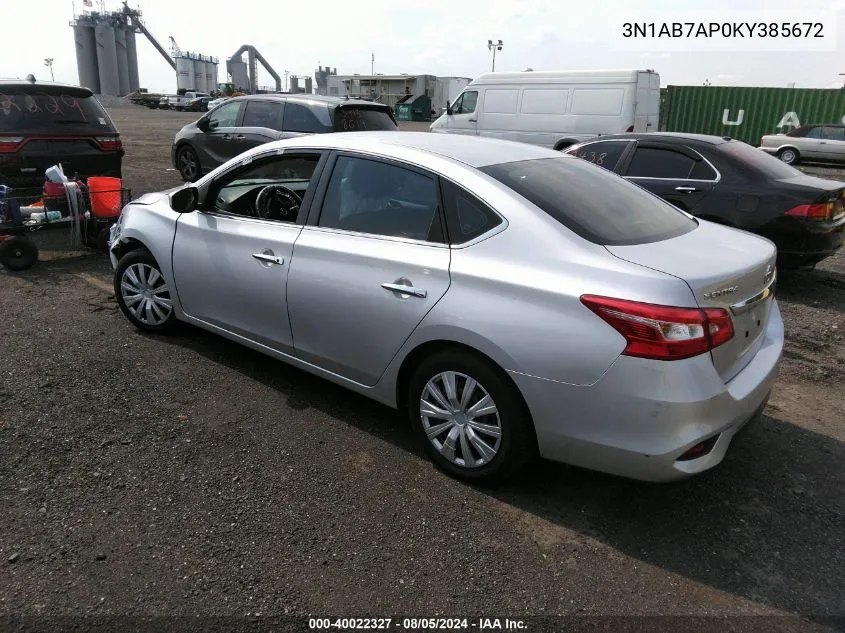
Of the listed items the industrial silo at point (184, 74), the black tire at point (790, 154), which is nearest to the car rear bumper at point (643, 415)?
the black tire at point (790, 154)

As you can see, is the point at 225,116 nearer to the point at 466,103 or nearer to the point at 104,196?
the point at 104,196

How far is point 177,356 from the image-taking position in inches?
179

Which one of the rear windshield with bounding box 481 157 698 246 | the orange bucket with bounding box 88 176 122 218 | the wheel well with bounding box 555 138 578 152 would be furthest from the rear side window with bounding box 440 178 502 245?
the wheel well with bounding box 555 138 578 152

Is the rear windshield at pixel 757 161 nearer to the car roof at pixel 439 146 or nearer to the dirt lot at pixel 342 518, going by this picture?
the dirt lot at pixel 342 518

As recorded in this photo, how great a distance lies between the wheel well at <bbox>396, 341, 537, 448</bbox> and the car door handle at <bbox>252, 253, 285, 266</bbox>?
3.32 feet

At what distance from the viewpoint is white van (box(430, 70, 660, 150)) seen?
1388cm

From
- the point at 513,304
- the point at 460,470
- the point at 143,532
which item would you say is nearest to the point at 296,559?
the point at 143,532

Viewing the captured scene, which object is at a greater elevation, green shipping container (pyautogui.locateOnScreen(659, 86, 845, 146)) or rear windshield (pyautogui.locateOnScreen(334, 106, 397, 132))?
green shipping container (pyautogui.locateOnScreen(659, 86, 845, 146))

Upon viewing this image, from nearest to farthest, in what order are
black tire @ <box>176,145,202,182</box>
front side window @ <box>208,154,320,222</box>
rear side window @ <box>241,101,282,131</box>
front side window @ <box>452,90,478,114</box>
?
front side window @ <box>208,154,320,222</box> → rear side window @ <box>241,101,282,131</box> → black tire @ <box>176,145,202,182</box> → front side window @ <box>452,90,478,114</box>

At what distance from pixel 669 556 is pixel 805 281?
5438mm

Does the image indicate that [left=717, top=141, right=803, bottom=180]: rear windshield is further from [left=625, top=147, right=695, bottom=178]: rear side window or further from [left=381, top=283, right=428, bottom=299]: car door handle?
[left=381, top=283, right=428, bottom=299]: car door handle

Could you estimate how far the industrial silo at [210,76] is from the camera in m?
109

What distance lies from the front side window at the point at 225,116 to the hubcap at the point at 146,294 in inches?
273

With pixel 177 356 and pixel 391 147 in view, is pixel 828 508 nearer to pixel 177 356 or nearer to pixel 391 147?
pixel 391 147
